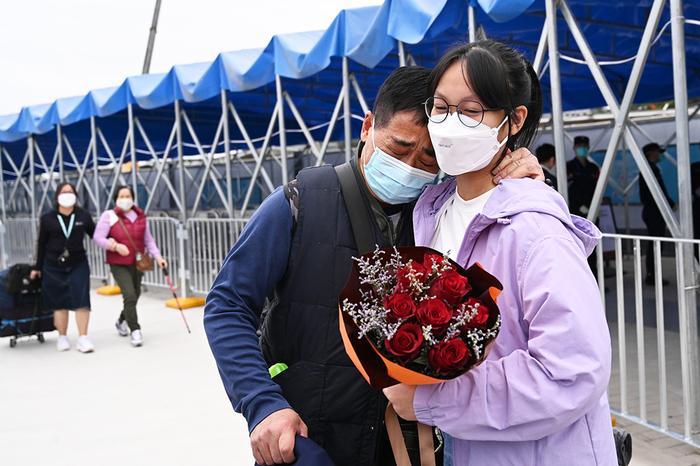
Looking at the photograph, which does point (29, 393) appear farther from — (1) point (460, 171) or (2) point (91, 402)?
(1) point (460, 171)

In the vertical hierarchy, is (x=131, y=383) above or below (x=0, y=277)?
below

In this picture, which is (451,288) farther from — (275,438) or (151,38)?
(151,38)

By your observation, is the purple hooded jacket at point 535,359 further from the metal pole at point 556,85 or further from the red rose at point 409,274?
the metal pole at point 556,85

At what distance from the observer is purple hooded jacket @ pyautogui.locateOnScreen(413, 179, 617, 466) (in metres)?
1.18

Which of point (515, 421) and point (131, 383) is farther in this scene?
point (131, 383)

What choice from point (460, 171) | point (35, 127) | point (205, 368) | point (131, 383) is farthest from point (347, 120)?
point (35, 127)

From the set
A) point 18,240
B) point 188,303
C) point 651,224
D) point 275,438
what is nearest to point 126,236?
point 188,303

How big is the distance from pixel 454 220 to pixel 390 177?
232 millimetres

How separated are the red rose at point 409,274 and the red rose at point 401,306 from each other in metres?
0.03

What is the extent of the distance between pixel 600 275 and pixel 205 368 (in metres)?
3.59

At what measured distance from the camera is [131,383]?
5648 millimetres

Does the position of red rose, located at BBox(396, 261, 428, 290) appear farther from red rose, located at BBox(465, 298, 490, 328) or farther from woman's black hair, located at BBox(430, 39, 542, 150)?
woman's black hair, located at BBox(430, 39, 542, 150)

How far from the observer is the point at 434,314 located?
1.17 meters

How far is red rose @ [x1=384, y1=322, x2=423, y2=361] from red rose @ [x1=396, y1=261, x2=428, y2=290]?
9cm
